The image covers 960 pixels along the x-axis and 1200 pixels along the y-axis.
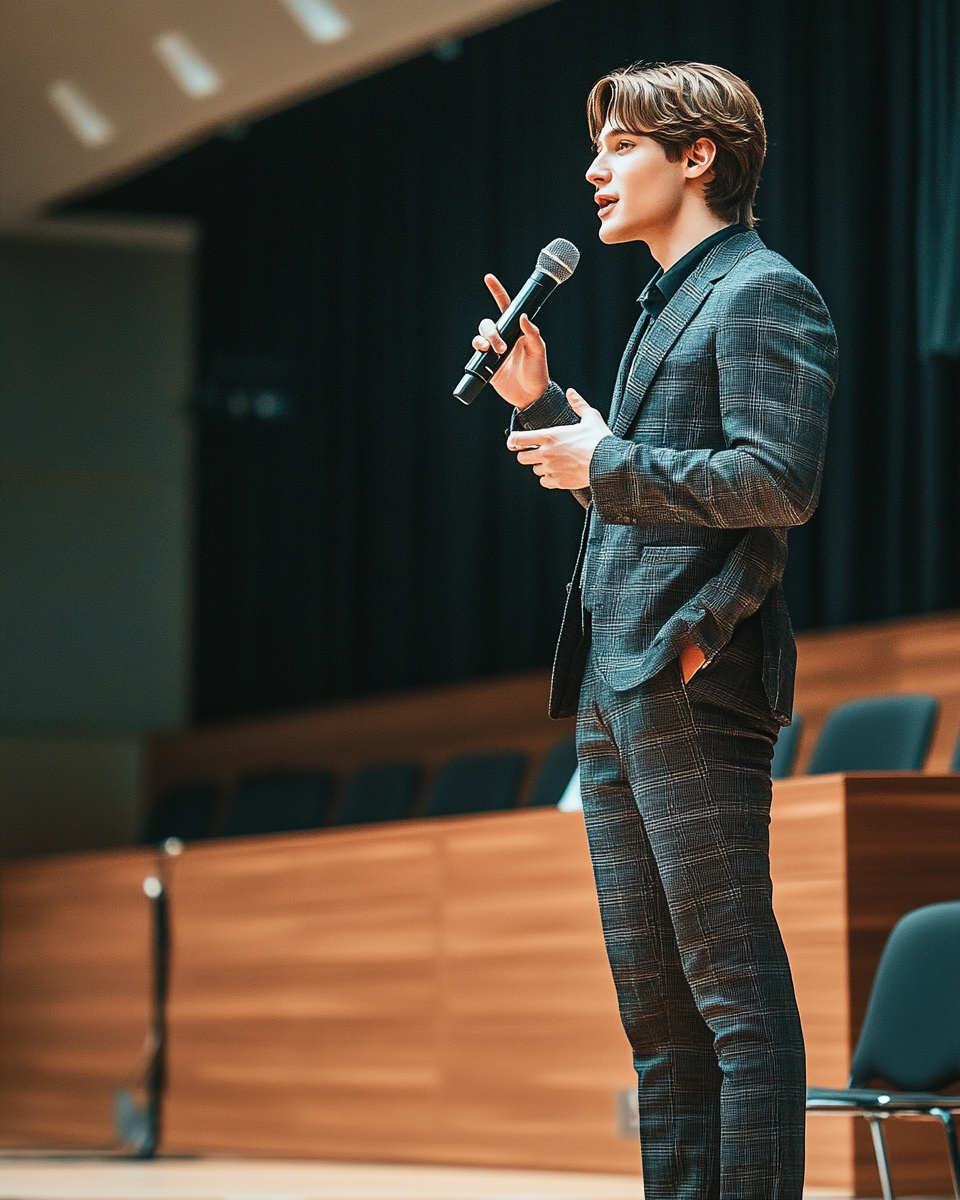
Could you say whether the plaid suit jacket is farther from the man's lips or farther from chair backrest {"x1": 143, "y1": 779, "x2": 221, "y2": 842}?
Answer: chair backrest {"x1": 143, "y1": 779, "x2": 221, "y2": 842}

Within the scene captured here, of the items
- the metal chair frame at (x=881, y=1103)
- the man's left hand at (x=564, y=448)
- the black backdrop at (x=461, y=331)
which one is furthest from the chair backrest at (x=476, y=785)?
the man's left hand at (x=564, y=448)

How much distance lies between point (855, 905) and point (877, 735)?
1066 mm

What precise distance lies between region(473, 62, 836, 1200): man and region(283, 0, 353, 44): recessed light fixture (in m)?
3.84

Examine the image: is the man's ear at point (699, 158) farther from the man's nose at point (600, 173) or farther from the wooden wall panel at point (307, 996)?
the wooden wall panel at point (307, 996)

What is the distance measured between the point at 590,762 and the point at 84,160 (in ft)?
17.8

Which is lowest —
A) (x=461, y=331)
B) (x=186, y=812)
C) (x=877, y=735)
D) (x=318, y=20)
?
(x=877, y=735)

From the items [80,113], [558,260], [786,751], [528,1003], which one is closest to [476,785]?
[786,751]

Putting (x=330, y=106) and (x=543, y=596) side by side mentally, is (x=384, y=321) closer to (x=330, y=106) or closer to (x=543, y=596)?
(x=330, y=106)

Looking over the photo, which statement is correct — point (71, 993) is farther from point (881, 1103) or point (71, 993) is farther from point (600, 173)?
point (600, 173)

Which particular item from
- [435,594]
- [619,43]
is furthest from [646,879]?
[435,594]

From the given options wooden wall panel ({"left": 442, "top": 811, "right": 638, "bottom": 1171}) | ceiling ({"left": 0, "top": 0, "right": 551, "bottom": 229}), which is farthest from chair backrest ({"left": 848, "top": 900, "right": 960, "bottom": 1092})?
ceiling ({"left": 0, "top": 0, "right": 551, "bottom": 229})

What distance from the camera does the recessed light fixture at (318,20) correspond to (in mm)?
5582

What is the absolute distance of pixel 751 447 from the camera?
1.77m

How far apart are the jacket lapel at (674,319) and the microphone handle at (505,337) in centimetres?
13
